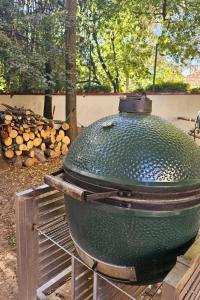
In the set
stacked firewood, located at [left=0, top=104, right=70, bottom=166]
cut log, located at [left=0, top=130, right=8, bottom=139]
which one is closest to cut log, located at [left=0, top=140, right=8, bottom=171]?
stacked firewood, located at [left=0, top=104, right=70, bottom=166]

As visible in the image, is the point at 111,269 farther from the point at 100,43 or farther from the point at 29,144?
the point at 100,43

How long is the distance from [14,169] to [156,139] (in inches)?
135

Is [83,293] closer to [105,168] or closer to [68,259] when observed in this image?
[68,259]

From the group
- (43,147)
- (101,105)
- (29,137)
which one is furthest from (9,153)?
(101,105)

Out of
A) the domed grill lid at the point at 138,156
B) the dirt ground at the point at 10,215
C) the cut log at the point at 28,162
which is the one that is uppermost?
the domed grill lid at the point at 138,156

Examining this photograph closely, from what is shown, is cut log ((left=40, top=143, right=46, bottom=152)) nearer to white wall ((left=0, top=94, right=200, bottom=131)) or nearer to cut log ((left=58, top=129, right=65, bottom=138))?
cut log ((left=58, top=129, right=65, bottom=138))

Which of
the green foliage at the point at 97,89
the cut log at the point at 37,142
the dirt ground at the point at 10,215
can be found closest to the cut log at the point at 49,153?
the dirt ground at the point at 10,215

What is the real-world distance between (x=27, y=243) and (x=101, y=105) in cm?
533

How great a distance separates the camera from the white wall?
538cm

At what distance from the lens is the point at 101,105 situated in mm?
6430

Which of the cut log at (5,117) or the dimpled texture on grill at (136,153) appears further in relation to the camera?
the cut log at (5,117)

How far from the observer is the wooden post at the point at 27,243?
1310mm

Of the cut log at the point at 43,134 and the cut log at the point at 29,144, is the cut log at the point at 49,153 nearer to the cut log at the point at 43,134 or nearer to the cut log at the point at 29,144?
the cut log at the point at 43,134

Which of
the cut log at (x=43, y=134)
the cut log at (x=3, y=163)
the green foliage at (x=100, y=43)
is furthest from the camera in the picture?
the cut log at (x=43, y=134)
